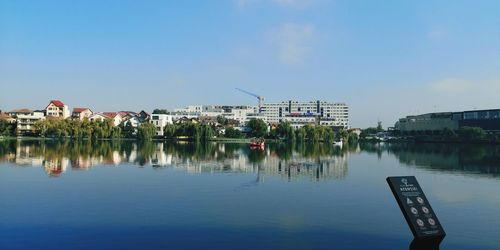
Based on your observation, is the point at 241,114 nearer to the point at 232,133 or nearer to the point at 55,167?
the point at 232,133

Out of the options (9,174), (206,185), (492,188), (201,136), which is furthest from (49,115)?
(492,188)

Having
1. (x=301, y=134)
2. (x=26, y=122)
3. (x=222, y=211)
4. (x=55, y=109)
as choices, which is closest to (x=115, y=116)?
(x=55, y=109)

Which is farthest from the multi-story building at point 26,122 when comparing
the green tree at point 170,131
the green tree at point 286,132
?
the green tree at point 286,132

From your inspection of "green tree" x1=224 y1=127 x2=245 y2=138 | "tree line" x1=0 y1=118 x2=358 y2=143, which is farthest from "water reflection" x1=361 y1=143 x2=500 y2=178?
"green tree" x1=224 y1=127 x2=245 y2=138

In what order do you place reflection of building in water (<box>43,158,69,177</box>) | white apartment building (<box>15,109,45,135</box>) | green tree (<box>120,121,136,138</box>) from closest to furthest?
1. reflection of building in water (<box>43,158,69,177</box>)
2. white apartment building (<box>15,109,45,135</box>)
3. green tree (<box>120,121,136,138</box>)

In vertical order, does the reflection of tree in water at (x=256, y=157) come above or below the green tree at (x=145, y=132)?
below

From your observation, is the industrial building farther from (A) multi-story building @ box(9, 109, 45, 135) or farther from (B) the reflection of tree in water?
(A) multi-story building @ box(9, 109, 45, 135)

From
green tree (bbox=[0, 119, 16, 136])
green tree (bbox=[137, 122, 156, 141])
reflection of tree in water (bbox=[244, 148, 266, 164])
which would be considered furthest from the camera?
green tree (bbox=[137, 122, 156, 141])

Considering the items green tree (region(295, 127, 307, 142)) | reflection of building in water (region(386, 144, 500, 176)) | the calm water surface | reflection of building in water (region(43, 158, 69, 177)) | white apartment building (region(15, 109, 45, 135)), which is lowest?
the calm water surface

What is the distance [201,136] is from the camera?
265 ft

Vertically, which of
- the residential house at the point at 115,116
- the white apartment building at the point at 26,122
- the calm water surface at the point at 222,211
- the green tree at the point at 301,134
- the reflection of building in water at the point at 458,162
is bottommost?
the calm water surface at the point at 222,211

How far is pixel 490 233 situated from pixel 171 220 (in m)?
8.49

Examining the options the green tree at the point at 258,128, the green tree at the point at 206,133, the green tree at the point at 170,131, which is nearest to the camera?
the green tree at the point at 206,133

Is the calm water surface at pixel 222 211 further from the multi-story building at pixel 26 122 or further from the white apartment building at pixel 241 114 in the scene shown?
the white apartment building at pixel 241 114
